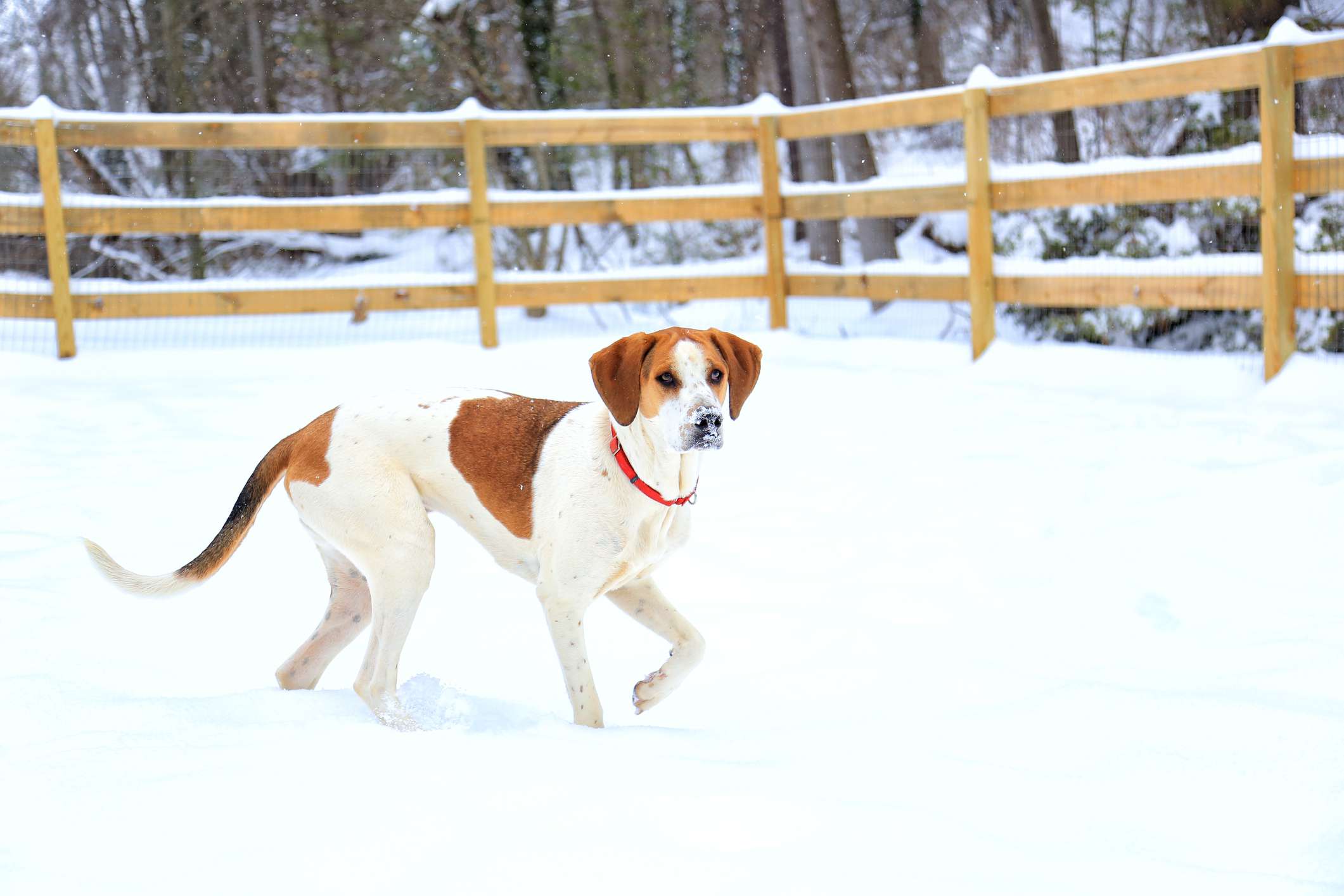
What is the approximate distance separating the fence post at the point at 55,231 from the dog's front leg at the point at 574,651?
A: 6603mm

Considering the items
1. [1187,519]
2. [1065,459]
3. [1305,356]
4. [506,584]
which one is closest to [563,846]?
[506,584]

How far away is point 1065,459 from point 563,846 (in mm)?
4493

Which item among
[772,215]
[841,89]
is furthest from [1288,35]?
[841,89]

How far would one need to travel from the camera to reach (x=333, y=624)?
3852 mm

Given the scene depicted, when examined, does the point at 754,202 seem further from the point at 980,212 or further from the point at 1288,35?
the point at 1288,35

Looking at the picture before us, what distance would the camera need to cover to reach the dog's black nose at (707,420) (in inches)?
131

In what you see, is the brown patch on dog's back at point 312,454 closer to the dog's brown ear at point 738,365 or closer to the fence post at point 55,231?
the dog's brown ear at point 738,365

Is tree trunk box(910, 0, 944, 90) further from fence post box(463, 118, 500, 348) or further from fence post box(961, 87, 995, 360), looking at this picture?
fence post box(463, 118, 500, 348)

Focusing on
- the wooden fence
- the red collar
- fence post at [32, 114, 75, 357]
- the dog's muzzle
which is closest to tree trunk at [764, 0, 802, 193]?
the wooden fence

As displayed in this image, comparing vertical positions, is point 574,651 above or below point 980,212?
below

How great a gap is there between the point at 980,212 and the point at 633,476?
231 inches

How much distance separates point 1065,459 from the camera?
20.9 ft

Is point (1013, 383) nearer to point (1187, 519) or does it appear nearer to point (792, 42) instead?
point (1187, 519)

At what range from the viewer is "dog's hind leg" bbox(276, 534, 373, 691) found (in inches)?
150
